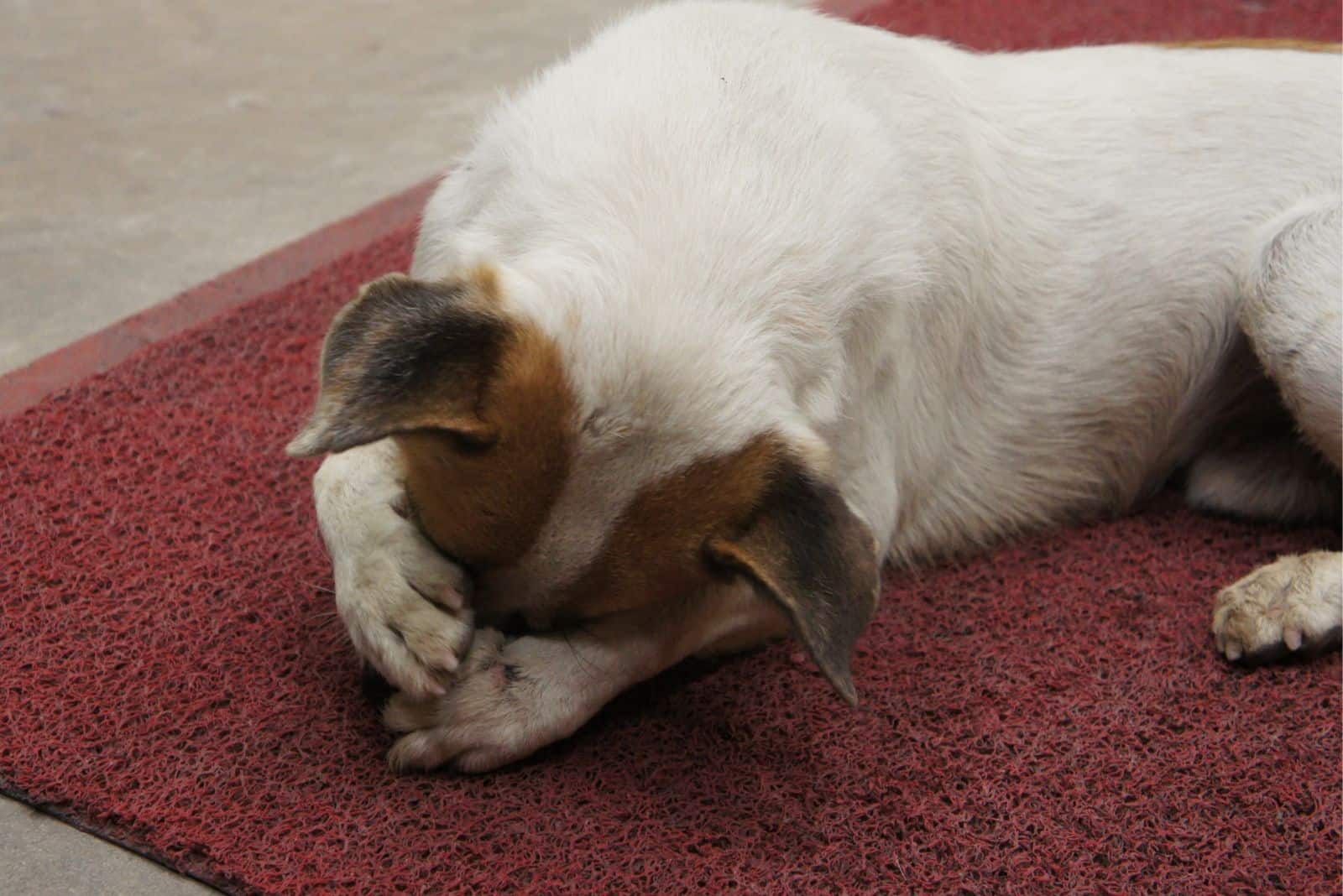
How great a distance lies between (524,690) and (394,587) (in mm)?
251

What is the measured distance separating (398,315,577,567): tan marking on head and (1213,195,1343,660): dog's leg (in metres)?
1.44

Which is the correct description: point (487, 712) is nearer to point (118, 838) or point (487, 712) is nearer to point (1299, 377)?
point (118, 838)

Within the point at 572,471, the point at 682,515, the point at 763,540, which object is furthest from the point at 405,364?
the point at 763,540

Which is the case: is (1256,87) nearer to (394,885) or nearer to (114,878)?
(394,885)

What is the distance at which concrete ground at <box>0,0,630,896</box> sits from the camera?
3.74 meters

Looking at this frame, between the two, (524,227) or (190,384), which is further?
(190,384)

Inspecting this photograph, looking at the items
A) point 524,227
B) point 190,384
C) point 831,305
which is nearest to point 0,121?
point 190,384

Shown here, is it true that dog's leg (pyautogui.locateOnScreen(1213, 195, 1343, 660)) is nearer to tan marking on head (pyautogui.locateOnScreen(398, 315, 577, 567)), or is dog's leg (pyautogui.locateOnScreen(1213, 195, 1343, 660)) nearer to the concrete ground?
tan marking on head (pyautogui.locateOnScreen(398, 315, 577, 567))

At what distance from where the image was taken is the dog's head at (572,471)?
1900 millimetres

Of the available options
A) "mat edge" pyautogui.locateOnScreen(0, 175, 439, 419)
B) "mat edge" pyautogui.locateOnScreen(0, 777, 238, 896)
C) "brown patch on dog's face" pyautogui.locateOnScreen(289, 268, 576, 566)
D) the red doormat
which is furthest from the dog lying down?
"mat edge" pyautogui.locateOnScreen(0, 175, 439, 419)

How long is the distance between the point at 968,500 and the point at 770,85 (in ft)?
3.28

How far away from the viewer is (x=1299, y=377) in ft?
9.52

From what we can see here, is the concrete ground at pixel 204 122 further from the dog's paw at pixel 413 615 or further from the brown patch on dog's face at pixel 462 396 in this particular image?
the brown patch on dog's face at pixel 462 396

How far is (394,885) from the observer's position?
2.06m
